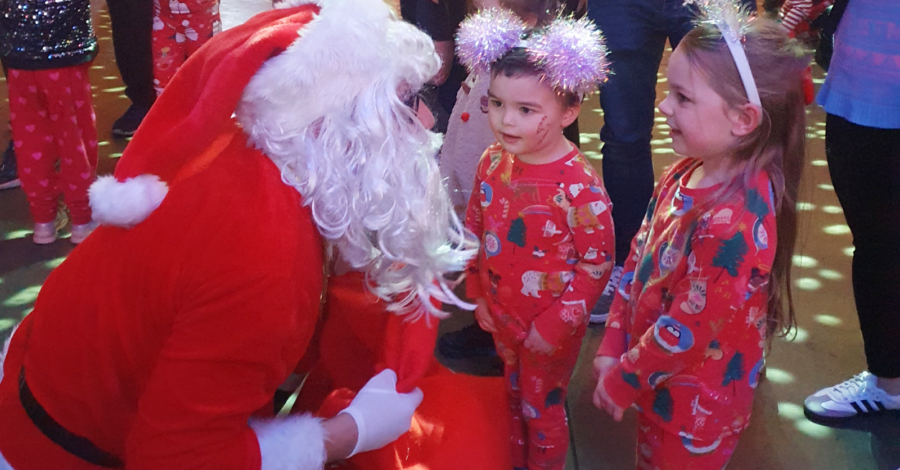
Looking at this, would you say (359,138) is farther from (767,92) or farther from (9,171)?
(9,171)

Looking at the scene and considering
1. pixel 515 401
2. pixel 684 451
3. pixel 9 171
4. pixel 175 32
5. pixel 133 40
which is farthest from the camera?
pixel 133 40

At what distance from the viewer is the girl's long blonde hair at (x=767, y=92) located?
117cm

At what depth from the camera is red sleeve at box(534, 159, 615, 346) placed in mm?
1394

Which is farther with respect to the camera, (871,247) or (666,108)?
(871,247)

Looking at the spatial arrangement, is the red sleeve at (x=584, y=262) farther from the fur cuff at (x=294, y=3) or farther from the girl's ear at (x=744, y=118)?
the fur cuff at (x=294, y=3)

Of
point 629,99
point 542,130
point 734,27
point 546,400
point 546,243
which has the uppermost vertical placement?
point 734,27

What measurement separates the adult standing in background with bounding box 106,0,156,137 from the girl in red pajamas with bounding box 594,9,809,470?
10.3 ft

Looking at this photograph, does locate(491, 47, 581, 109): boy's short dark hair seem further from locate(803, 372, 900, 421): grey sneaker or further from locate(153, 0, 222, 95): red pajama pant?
locate(153, 0, 222, 95): red pajama pant

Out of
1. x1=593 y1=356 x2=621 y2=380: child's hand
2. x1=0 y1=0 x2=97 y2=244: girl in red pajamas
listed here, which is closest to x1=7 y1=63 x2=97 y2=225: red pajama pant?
x1=0 y1=0 x2=97 y2=244: girl in red pajamas

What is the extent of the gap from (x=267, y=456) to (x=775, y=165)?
936 millimetres

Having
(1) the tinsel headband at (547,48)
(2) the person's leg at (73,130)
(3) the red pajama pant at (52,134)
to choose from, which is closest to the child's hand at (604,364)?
(1) the tinsel headband at (547,48)

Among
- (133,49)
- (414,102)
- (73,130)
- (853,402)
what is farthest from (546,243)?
(133,49)

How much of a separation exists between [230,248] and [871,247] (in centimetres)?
148

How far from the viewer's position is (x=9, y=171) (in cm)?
312
